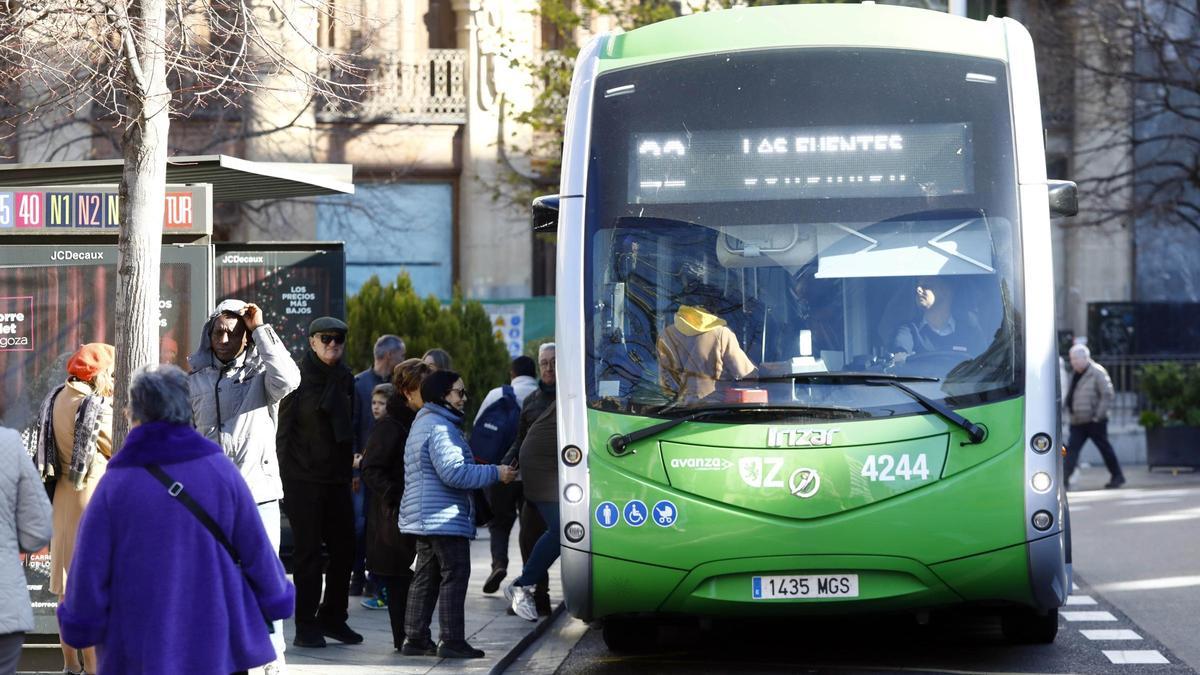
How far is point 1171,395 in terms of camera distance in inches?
952

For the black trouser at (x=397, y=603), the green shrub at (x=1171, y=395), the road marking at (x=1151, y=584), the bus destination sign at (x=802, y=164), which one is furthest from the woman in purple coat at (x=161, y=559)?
the green shrub at (x=1171, y=395)

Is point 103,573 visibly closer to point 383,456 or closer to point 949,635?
point 383,456

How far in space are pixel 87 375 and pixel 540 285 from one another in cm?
2350

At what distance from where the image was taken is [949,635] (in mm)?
10992

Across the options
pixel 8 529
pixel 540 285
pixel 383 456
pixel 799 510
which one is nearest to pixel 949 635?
pixel 799 510

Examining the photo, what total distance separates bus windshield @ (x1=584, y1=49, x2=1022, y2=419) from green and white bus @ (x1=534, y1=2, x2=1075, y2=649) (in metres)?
0.01

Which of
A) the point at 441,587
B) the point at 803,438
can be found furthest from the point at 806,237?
the point at 441,587

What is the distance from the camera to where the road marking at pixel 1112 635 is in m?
10.7

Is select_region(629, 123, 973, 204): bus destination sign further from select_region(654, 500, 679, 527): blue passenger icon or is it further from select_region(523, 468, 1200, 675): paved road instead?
select_region(523, 468, 1200, 675): paved road

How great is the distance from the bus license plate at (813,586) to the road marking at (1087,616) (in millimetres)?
3317

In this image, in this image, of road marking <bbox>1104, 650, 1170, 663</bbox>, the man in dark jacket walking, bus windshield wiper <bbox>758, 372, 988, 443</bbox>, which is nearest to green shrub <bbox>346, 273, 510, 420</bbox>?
the man in dark jacket walking

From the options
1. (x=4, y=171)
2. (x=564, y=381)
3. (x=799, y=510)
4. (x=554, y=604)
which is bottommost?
(x=554, y=604)

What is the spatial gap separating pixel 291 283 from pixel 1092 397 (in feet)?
38.1

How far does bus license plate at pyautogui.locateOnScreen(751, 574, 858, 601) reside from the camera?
8.84m
